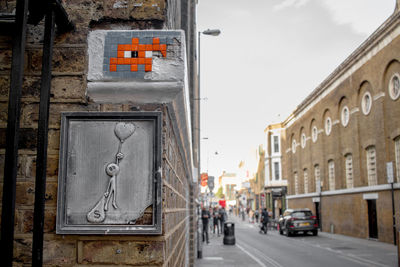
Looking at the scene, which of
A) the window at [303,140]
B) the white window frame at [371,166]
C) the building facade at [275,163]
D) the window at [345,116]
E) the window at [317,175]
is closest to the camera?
the white window frame at [371,166]

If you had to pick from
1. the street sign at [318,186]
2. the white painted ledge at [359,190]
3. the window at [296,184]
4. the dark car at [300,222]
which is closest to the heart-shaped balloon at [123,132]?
the white painted ledge at [359,190]

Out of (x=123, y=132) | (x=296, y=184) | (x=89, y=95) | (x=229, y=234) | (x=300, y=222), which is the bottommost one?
(x=229, y=234)

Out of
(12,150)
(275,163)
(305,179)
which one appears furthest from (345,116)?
(12,150)

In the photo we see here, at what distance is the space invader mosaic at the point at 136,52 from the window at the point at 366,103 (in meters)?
24.7

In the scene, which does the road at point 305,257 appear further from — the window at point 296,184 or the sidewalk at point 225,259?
the window at point 296,184

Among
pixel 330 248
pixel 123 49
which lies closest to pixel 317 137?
pixel 330 248

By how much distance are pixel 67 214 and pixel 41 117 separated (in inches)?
22.6

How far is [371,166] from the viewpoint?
25.4m

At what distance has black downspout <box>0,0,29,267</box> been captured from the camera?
1.96 m

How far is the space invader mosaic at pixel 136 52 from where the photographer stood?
2598 millimetres

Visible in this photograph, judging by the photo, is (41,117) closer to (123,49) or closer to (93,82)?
(93,82)

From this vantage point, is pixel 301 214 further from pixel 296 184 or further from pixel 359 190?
pixel 296 184

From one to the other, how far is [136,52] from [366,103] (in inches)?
1011

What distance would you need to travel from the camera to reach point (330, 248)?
1994 cm
